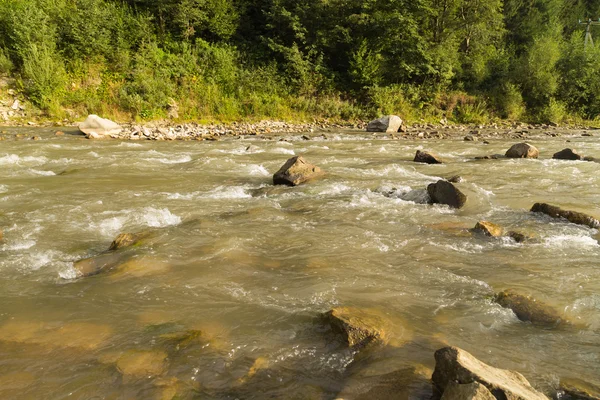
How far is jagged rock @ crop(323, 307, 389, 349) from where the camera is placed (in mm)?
3303

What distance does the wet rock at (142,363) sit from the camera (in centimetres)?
297

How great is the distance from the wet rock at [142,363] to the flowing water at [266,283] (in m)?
0.02

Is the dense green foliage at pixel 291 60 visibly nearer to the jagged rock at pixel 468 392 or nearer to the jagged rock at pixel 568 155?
the jagged rock at pixel 568 155

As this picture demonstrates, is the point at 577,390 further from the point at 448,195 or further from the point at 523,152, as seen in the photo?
the point at 523,152

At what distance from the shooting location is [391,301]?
13.4 ft

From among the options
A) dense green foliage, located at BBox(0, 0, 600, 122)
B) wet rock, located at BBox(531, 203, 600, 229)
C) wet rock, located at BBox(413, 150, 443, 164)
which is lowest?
wet rock, located at BBox(413, 150, 443, 164)

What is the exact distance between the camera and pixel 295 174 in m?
9.10

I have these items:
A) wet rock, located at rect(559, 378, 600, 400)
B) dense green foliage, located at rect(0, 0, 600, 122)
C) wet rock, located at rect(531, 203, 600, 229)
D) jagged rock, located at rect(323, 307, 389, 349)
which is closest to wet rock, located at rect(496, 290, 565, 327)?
wet rock, located at rect(559, 378, 600, 400)

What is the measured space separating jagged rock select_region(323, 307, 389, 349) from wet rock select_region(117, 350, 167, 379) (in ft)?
4.76

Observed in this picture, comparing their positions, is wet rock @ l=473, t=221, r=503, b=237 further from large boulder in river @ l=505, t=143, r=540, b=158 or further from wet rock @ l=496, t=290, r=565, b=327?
large boulder in river @ l=505, t=143, r=540, b=158

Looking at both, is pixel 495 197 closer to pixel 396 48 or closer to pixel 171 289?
pixel 171 289

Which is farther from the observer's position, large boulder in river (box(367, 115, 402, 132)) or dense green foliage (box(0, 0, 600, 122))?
dense green foliage (box(0, 0, 600, 122))

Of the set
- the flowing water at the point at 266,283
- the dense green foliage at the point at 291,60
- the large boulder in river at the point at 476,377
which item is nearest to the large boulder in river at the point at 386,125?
the dense green foliage at the point at 291,60

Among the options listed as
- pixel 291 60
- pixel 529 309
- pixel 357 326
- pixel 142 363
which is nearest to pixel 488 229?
pixel 529 309
